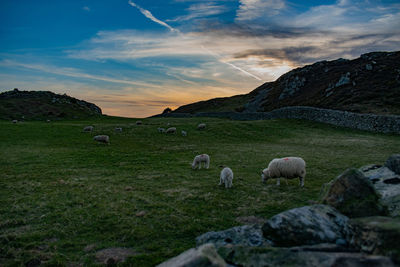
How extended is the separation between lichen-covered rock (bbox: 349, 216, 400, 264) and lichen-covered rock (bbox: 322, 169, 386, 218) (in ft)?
6.86

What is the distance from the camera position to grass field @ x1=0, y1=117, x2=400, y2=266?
841cm

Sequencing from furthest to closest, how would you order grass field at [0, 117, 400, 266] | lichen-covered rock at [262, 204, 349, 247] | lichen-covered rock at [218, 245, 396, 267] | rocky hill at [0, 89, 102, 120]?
rocky hill at [0, 89, 102, 120] < grass field at [0, 117, 400, 266] < lichen-covered rock at [262, 204, 349, 247] < lichen-covered rock at [218, 245, 396, 267]

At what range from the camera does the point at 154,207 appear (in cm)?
1162

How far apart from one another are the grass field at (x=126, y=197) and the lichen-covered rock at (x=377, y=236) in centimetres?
494

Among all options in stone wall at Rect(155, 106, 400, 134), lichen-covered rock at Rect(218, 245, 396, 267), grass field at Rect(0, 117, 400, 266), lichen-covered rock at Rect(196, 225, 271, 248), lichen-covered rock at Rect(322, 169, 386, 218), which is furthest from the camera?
stone wall at Rect(155, 106, 400, 134)

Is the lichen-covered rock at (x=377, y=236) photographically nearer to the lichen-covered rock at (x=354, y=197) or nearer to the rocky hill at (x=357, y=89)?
the lichen-covered rock at (x=354, y=197)

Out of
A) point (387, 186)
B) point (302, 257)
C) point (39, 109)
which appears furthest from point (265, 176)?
point (39, 109)

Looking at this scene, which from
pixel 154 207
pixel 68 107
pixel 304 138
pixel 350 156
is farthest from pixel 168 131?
pixel 68 107

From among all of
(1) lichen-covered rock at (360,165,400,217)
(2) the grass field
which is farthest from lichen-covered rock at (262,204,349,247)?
(2) the grass field

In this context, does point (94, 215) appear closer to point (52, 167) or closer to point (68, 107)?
point (52, 167)

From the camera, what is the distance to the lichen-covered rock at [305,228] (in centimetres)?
611

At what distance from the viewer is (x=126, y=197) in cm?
1295

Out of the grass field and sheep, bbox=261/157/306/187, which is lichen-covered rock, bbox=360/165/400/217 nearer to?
the grass field

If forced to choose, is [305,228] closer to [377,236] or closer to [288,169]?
[377,236]
